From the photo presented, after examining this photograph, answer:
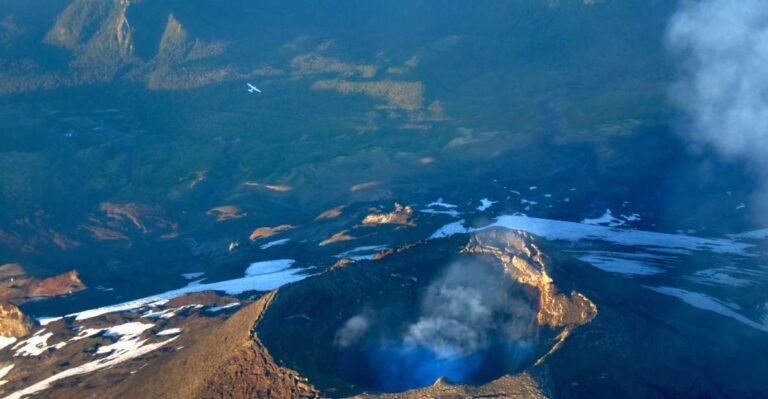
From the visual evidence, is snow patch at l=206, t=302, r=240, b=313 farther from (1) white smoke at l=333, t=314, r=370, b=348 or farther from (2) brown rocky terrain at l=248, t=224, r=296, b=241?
(2) brown rocky terrain at l=248, t=224, r=296, b=241

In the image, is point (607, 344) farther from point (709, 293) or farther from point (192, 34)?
point (192, 34)

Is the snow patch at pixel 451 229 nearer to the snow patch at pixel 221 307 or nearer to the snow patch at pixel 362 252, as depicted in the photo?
the snow patch at pixel 362 252

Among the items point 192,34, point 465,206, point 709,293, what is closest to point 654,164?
point 465,206

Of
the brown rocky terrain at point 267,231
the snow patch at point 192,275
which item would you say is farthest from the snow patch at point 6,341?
the brown rocky terrain at point 267,231

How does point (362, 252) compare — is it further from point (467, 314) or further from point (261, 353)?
point (261, 353)

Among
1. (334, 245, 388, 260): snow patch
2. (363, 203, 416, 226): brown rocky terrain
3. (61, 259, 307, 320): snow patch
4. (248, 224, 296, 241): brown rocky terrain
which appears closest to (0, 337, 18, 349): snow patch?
(61, 259, 307, 320): snow patch

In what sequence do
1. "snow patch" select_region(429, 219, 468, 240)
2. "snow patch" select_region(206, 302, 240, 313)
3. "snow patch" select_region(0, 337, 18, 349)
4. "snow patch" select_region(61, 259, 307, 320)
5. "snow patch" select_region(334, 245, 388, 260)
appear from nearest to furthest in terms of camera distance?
"snow patch" select_region(206, 302, 240, 313) < "snow patch" select_region(0, 337, 18, 349) < "snow patch" select_region(61, 259, 307, 320) < "snow patch" select_region(334, 245, 388, 260) < "snow patch" select_region(429, 219, 468, 240)

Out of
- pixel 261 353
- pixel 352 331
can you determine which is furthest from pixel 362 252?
pixel 261 353

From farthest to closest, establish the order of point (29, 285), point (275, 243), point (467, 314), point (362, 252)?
point (275, 243), point (29, 285), point (362, 252), point (467, 314)

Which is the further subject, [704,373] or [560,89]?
[560,89]

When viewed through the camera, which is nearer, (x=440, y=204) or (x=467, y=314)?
(x=467, y=314)

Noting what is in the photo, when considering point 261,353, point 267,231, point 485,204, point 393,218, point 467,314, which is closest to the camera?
point 261,353
